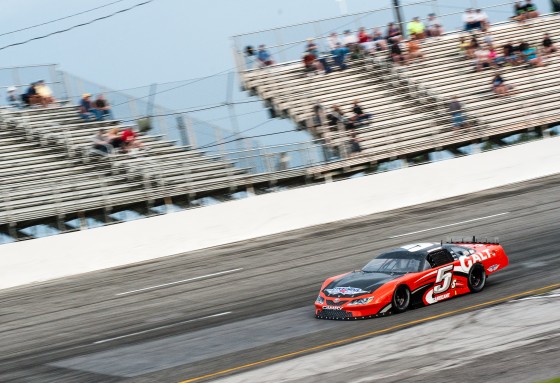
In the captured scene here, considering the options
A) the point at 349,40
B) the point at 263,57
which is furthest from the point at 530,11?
the point at 263,57

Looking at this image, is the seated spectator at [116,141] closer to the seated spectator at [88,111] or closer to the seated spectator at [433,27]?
the seated spectator at [88,111]

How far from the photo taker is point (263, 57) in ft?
109

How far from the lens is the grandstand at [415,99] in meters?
29.3

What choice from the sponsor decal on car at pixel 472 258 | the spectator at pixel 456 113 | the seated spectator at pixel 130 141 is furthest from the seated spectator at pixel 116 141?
the sponsor decal on car at pixel 472 258

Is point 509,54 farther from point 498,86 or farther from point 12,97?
point 12,97

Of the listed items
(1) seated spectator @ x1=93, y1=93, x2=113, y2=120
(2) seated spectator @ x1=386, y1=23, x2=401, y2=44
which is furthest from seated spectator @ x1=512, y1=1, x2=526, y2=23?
(1) seated spectator @ x1=93, y1=93, x2=113, y2=120

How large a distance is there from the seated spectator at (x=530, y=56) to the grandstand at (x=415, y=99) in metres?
0.39

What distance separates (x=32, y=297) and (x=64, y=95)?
1119 centimetres

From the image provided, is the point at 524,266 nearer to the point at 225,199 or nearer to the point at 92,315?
the point at 92,315

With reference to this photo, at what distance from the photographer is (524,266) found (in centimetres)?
1775

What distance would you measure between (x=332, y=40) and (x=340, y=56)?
2.08 feet

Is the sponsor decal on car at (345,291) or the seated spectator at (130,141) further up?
the seated spectator at (130,141)

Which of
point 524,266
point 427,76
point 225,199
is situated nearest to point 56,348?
point 524,266

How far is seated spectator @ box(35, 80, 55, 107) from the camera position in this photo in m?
29.9
